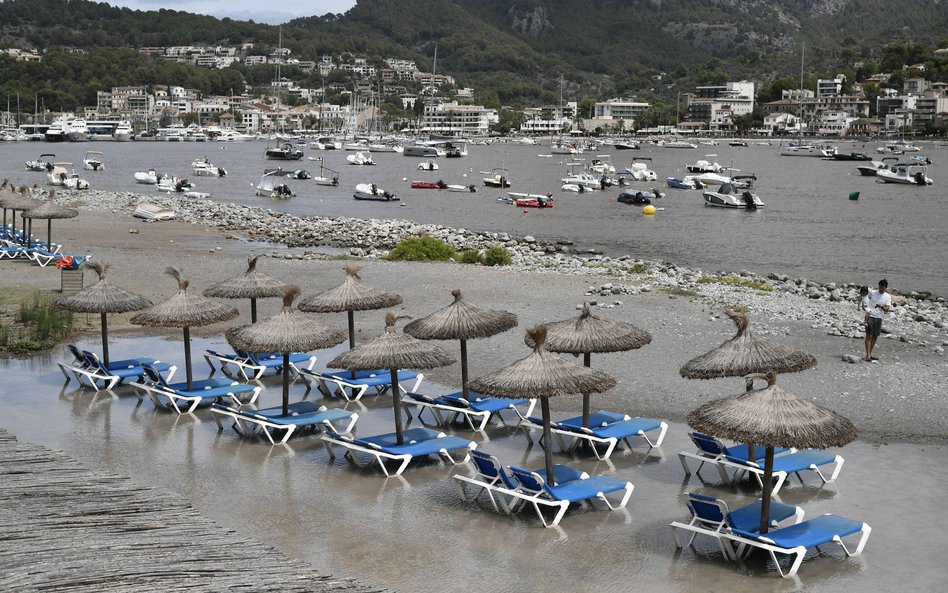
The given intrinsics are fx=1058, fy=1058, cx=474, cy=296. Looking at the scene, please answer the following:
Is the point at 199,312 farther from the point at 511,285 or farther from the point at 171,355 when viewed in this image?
the point at 511,285

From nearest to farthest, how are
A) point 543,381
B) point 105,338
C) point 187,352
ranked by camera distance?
point 543,381, point 187,352, point 105,338

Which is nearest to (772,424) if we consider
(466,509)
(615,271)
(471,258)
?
(466,509)

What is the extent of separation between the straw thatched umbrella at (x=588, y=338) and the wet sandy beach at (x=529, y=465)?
1.47 m

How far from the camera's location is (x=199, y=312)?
51.8 feet

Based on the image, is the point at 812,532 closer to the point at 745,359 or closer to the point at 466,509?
the point at 745,359

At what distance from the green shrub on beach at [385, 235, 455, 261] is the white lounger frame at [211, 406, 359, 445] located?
671 inches

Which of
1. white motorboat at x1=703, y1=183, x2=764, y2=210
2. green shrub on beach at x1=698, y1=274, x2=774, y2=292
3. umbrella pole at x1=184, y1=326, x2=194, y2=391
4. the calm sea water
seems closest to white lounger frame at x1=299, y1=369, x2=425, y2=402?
umbrella pole at x1=184, y1=326, x2=194, y2=391

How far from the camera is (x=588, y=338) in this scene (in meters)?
13.9

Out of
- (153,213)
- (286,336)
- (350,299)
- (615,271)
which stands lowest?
(615,271)

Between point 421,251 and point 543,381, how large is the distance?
21.0 m

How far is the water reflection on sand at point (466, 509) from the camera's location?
33.8 ft

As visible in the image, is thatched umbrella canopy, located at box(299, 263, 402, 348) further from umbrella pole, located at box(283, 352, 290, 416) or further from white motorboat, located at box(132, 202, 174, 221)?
white motorboat, located at box(132, 202, 174, 221)

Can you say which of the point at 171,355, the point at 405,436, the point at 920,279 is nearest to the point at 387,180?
the point at 920,279

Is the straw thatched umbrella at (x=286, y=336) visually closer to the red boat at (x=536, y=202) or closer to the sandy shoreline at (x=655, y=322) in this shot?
the sandy shoreline at (x=655, y=322)
